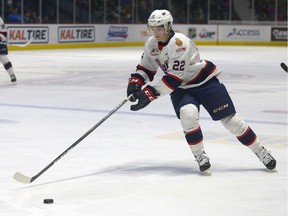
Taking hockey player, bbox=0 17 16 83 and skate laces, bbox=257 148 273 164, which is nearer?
skate laces, bbox=257 148 273 164

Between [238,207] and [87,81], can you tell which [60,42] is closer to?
[87,81]

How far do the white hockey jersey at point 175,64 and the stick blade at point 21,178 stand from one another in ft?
3.59

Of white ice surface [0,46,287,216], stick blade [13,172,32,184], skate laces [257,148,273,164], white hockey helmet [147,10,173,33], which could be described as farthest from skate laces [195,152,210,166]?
stick blade [13,172,32,184]

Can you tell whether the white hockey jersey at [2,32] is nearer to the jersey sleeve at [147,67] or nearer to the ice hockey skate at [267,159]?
the jersey sleeve at [147,67]

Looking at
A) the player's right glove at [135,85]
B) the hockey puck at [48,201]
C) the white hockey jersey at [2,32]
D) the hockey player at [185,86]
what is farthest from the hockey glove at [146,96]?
the white hockey jersey at [2,32]

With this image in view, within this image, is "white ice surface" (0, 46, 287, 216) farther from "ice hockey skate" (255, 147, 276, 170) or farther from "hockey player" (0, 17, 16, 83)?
"hockey player" (0, 17, 16, 83)

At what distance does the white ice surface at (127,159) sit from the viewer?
4595 millimetres

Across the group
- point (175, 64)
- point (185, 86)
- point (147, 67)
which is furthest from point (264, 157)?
point (147, 67)

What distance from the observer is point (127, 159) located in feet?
20.4

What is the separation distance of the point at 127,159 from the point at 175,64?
1095 mm

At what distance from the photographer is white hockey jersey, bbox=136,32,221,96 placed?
5438 millimetres

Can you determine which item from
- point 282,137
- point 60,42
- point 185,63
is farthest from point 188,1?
point 185,63

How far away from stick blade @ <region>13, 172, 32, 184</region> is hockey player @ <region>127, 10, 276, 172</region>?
897 millimetres

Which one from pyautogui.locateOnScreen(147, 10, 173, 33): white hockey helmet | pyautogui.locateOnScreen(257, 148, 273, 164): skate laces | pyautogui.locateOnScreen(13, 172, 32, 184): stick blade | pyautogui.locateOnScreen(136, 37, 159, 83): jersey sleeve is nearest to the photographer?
pyautogui.locateOnScreen(13, 172, 32, 184): stick blade
